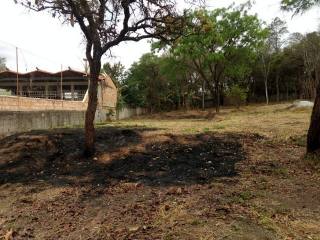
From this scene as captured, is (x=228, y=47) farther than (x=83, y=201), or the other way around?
(x=228, y=47)

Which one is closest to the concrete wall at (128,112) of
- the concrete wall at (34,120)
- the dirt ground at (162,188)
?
the concrete wall at (34,120)

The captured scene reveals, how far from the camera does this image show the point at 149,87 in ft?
155

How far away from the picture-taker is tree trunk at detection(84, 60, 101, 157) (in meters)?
9.43

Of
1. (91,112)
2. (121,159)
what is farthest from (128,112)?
(121,159)

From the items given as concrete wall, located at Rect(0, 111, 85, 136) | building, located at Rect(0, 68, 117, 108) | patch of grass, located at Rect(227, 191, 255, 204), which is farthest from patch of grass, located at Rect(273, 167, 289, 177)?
building, located at Rect(0, 68, 117, 108)

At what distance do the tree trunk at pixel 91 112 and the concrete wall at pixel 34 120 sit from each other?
4288 millimetres

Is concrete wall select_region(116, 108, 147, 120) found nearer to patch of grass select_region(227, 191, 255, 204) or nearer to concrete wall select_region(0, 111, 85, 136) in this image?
concrete wall select_region(0, 111, 85, 136)

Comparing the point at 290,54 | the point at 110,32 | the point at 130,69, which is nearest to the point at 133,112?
the point at 130,69

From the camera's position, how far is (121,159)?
29.6 ft

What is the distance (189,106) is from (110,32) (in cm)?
3731

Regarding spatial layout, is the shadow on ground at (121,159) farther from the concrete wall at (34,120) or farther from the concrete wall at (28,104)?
the concrete wall at (28,104)

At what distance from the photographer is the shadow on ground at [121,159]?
7777mm

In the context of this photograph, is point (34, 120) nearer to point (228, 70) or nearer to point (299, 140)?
point (299, 140)

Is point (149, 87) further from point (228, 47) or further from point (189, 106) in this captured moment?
point (228, 47)
